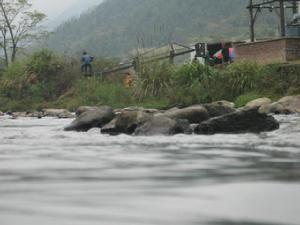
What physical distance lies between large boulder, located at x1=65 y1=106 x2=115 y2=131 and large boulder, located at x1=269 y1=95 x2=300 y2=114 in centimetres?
497

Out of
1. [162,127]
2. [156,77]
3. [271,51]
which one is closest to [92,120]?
[162,127]

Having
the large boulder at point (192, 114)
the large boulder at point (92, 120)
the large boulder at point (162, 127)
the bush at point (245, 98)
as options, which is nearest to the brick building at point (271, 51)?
the bush at point (245, 98)

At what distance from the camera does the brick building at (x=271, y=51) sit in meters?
21.2

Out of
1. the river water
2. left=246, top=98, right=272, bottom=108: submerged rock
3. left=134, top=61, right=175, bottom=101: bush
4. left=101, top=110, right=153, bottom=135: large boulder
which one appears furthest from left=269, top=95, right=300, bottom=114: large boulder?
the river water

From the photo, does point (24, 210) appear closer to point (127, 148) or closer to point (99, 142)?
point (127, 148)

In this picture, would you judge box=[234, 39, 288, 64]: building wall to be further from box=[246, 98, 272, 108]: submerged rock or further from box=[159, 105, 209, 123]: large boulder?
box=[159, 105, 209, 123]: large boulder

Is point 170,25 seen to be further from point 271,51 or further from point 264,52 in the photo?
point 271,51

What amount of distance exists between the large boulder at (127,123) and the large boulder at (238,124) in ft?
4.12

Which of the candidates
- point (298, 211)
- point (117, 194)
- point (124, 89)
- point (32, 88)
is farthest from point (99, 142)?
point (32, 88)

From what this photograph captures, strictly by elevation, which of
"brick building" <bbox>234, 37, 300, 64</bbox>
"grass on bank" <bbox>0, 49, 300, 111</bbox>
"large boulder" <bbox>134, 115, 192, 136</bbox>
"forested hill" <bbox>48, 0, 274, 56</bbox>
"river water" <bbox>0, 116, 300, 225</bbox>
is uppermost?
"forested hill" <bbox>48, 0, 274, 56</bbox>

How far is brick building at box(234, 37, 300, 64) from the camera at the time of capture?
21.2 meters

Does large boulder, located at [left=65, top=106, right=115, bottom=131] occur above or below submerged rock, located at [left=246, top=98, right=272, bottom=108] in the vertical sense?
below

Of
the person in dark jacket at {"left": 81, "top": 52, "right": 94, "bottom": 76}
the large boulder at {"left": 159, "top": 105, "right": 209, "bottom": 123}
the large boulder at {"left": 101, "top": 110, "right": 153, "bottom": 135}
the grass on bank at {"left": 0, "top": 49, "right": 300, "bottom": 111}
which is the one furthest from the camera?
the person in dark jacket at {"left": 81, "top": 52, "right": 94, "bottom": 76}

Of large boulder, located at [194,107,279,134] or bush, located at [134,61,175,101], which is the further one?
bush, located at [134,61,175,101]
